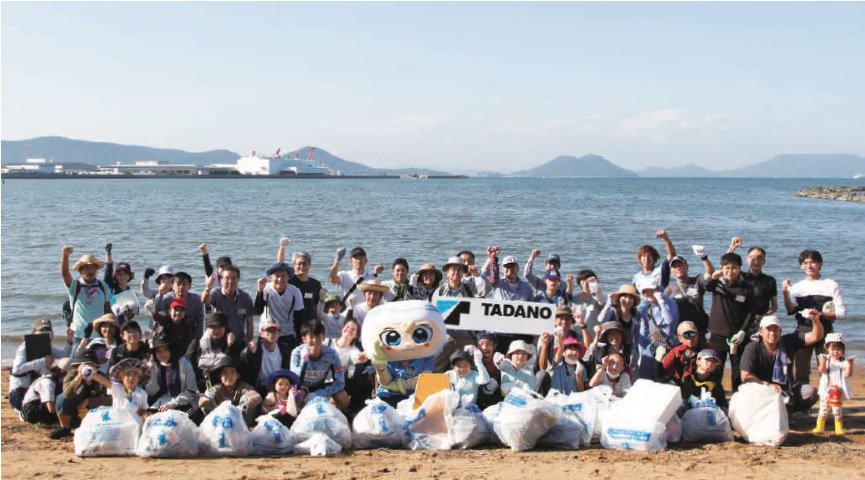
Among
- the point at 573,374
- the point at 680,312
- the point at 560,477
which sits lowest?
the point at 560,477

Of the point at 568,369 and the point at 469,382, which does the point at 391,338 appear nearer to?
the point at 469,382

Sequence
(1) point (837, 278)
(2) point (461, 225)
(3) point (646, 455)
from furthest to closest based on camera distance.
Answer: (2) point (461, 225) → (1) point (837, 278) → (3) point (646, 455)

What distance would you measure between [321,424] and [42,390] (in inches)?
103

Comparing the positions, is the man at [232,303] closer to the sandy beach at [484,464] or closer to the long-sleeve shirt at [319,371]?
the long-sleeve shirt at [319,371]

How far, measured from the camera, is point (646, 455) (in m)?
6.22

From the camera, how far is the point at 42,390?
23.0 feet

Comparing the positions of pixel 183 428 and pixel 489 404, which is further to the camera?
pixel 489 404

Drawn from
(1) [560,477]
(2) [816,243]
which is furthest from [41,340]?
(2) [816,243]

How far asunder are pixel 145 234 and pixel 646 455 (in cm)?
2715

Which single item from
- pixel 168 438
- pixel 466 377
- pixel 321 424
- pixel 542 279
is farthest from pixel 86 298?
pixel 542 279

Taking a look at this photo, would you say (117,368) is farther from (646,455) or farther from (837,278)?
(837,278)

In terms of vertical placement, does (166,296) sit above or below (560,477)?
above

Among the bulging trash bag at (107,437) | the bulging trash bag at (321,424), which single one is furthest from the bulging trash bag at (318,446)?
the bulging trash bag at (107,437)

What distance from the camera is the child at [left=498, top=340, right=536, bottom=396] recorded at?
686 cm
